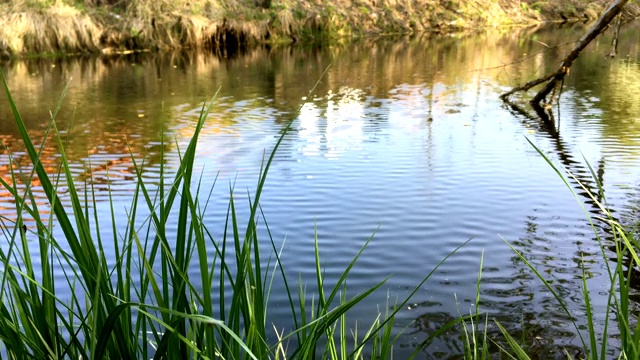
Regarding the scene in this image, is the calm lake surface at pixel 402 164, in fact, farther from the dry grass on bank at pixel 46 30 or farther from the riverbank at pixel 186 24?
the riverbank at pixel 186 24

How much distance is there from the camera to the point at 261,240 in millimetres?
3814

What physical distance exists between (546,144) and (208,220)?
131 inches

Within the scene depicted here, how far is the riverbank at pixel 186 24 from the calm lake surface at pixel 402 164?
323 cm

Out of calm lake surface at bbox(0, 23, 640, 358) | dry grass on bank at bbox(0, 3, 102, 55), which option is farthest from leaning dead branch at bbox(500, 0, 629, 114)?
dry grass on bank at bbox(0, 3, 102, 55)

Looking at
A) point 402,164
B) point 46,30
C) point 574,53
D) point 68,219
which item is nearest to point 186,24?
point 46,30

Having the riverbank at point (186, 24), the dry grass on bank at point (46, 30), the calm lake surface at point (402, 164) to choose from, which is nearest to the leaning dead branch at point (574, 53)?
the calm lake surface at point (402, 164)

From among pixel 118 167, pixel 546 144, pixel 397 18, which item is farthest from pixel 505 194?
pixel 397 18

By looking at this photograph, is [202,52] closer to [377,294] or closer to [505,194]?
[505,194]

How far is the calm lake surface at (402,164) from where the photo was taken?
3217 mm

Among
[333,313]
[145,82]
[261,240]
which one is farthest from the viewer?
[145,82]

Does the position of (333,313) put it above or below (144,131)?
above

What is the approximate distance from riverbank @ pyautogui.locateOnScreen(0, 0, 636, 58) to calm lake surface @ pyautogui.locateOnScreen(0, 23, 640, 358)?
127 inches

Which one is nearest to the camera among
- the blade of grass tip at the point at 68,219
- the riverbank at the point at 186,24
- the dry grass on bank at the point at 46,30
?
the blade of grass tip at the point at 68,219

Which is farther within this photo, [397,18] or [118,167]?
[397,18]
